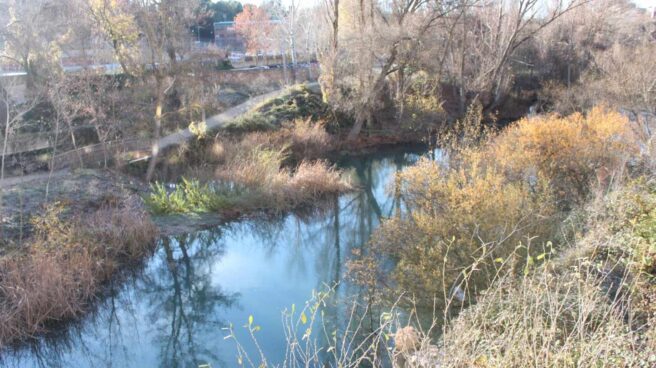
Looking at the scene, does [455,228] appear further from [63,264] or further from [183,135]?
[183,135]

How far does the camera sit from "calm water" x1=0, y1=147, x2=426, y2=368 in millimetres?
8164

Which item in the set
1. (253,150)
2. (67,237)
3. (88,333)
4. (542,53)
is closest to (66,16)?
(253,150)

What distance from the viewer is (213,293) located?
33.6ft

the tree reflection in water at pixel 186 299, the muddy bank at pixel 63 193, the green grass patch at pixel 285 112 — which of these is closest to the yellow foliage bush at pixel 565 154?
the tree reflection in water at pixel 186 299

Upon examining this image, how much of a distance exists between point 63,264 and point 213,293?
110 inches

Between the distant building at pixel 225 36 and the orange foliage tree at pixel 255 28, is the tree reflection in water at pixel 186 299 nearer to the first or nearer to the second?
the orange foliage tree at pixel 255 28

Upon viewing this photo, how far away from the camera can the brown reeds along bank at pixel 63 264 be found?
8109 mm

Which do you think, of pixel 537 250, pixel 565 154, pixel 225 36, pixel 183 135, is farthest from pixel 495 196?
pixel 225 36

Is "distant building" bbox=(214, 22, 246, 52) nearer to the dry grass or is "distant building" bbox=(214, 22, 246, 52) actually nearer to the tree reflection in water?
the dry grass

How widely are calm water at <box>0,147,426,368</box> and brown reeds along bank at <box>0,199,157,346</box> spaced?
0.33m

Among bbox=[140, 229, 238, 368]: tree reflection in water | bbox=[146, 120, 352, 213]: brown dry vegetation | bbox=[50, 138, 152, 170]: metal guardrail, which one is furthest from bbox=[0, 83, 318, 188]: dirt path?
bbox=[140, 229, 238, 368]: tree reflection in water

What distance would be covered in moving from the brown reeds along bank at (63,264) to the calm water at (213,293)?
33 centimetres

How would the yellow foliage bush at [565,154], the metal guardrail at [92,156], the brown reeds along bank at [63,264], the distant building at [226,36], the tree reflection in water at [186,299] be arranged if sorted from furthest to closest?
the distant building at [226,36] → the metal guardrail at [92,156] → the yellow foliage bush at [565,154] → the tree reflection in water at [186,299] → the brown reeds along bank at [63,264]

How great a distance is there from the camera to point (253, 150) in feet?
53.8
